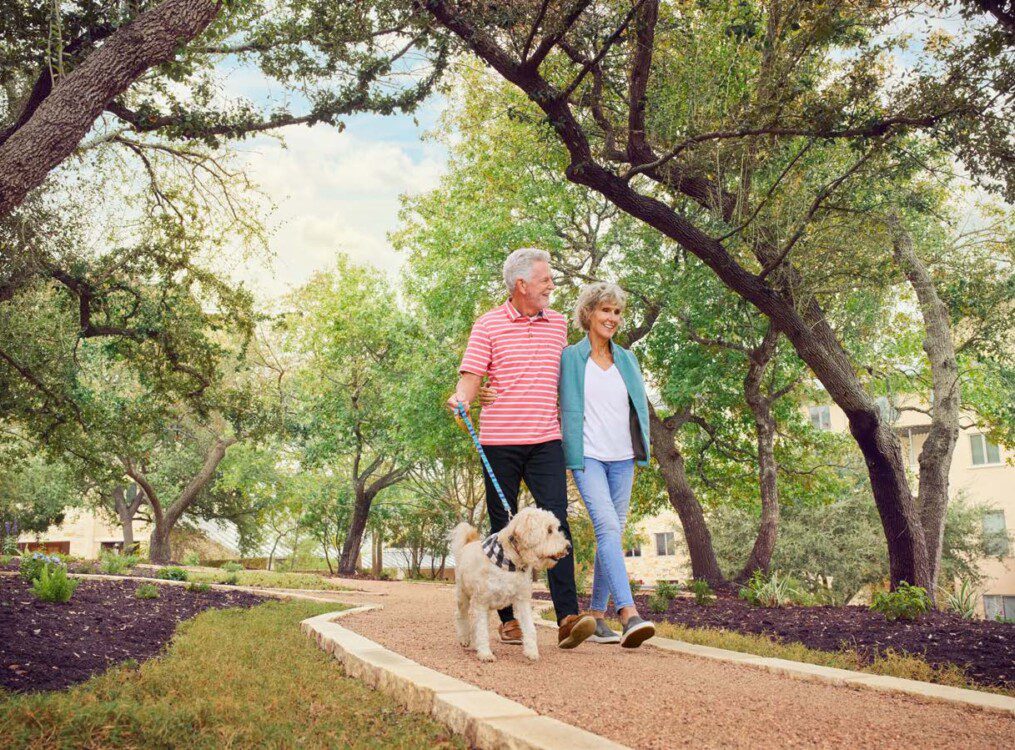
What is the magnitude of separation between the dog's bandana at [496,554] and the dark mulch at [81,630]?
8.16 feet

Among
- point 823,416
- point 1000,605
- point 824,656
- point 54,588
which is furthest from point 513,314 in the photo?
point 823,416

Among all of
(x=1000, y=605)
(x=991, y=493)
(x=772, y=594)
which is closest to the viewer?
(x=772, y=594)

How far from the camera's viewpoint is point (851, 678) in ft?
15.3

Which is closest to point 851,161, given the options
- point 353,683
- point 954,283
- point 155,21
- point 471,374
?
point 954,283

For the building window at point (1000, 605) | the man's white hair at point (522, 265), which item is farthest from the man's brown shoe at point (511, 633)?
the building window at point (1000, 605)

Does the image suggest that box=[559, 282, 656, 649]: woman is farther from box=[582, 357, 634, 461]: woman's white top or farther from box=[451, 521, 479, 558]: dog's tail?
box=[451, 521, 479, 558]: dog's tail

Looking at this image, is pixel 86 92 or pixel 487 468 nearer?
pixel 487 468

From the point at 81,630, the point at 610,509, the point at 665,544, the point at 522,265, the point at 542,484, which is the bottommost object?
the point at 665,544

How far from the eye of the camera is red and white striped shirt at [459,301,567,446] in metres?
5.43

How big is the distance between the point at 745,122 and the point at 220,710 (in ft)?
22.7

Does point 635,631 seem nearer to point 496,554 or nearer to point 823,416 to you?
point 496,554

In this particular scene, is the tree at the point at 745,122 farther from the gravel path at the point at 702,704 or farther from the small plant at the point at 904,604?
the gravel path at the point at 702,704

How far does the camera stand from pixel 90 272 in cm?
1102

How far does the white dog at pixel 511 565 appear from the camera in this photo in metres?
4.71
